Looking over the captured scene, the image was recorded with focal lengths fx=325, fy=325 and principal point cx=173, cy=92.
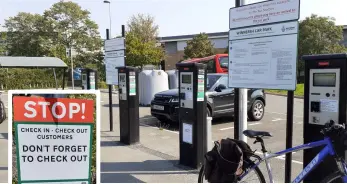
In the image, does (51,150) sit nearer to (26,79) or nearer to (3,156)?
(3,156)

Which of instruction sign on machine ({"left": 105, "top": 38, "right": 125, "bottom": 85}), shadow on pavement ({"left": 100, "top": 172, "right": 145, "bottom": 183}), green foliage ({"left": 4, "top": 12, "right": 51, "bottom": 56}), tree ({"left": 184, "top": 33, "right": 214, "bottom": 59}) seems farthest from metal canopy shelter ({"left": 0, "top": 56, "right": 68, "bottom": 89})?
green foliage ({"left": 4, "top": 12, "right": 51, "bottom": 56})

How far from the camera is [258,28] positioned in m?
3.94

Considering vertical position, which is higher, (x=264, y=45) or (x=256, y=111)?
(x=264, y=45)

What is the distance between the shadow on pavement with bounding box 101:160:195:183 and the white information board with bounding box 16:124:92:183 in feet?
7.72

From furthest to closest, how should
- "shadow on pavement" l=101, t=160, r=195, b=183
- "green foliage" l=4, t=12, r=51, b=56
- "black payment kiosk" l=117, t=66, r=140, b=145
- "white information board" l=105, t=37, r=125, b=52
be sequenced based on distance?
"green foliage" l=4, t=12, r=51, b=56 → "white information board" l=105, t=37, r=125, b=52 → "black payment kiosk" l=117, t=66, r=140, b=145 → "shadow on pavement" l=101, t=160, r=195, b=183

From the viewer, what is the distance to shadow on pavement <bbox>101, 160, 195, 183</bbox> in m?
4.51

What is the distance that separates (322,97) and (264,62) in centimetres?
85

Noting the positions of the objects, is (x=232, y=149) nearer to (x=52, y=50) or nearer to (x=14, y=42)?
(x=52, y=50)

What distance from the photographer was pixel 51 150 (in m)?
2.12

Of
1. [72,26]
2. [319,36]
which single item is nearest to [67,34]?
[72,26]

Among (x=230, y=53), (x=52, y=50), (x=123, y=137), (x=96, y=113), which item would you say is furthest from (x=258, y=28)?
(x=52, y=50)

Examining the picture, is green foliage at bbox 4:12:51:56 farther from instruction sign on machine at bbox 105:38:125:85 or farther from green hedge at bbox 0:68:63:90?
instruction sign on machine at bbox 105:38:125:85

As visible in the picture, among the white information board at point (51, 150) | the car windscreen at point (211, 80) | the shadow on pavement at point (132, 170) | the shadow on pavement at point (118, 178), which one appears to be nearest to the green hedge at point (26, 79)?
the car windscreen at point (211, 80)

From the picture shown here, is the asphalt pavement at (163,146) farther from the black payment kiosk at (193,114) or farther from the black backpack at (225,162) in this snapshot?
the black backpack at (225,162)
